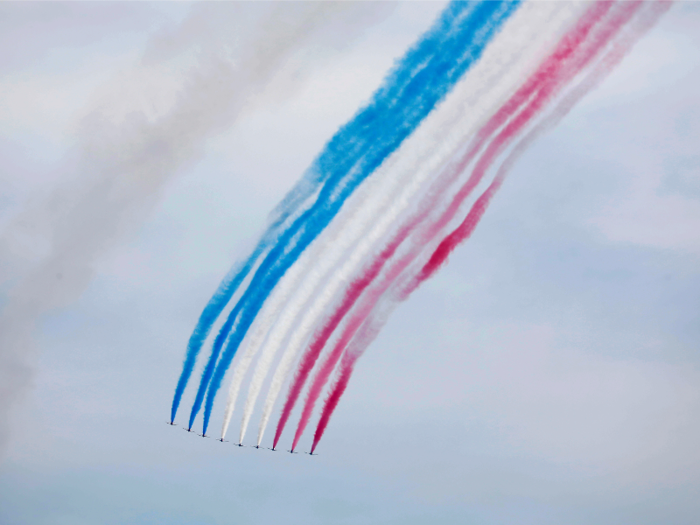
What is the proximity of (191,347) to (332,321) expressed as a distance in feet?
20.2

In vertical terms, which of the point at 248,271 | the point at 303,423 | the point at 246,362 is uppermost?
the point at 248,271

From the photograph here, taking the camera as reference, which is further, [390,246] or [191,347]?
[191,347]

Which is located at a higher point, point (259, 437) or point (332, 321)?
point (332, 321)

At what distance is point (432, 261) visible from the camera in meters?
21.6

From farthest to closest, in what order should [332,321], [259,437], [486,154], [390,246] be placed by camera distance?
[259,437] < [332,321] < [390,246] < [486,154]

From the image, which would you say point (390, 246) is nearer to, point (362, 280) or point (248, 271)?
point (362, 280)

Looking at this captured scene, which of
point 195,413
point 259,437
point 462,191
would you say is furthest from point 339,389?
point 462,191

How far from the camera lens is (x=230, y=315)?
24.9 m

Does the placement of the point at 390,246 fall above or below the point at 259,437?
above

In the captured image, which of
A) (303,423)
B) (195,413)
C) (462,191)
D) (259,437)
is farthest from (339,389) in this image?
(462,191)

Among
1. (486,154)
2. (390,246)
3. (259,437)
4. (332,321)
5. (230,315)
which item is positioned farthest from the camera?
(259,437)

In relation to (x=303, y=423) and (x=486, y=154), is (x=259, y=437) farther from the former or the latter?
(x=486, y=154)

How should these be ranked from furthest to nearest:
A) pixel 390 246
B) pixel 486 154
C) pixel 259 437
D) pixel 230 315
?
pixel 259 437 < pixel 230 315 < pixel 390 246 < pixel 486 154

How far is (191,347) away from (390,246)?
29.7 feet
